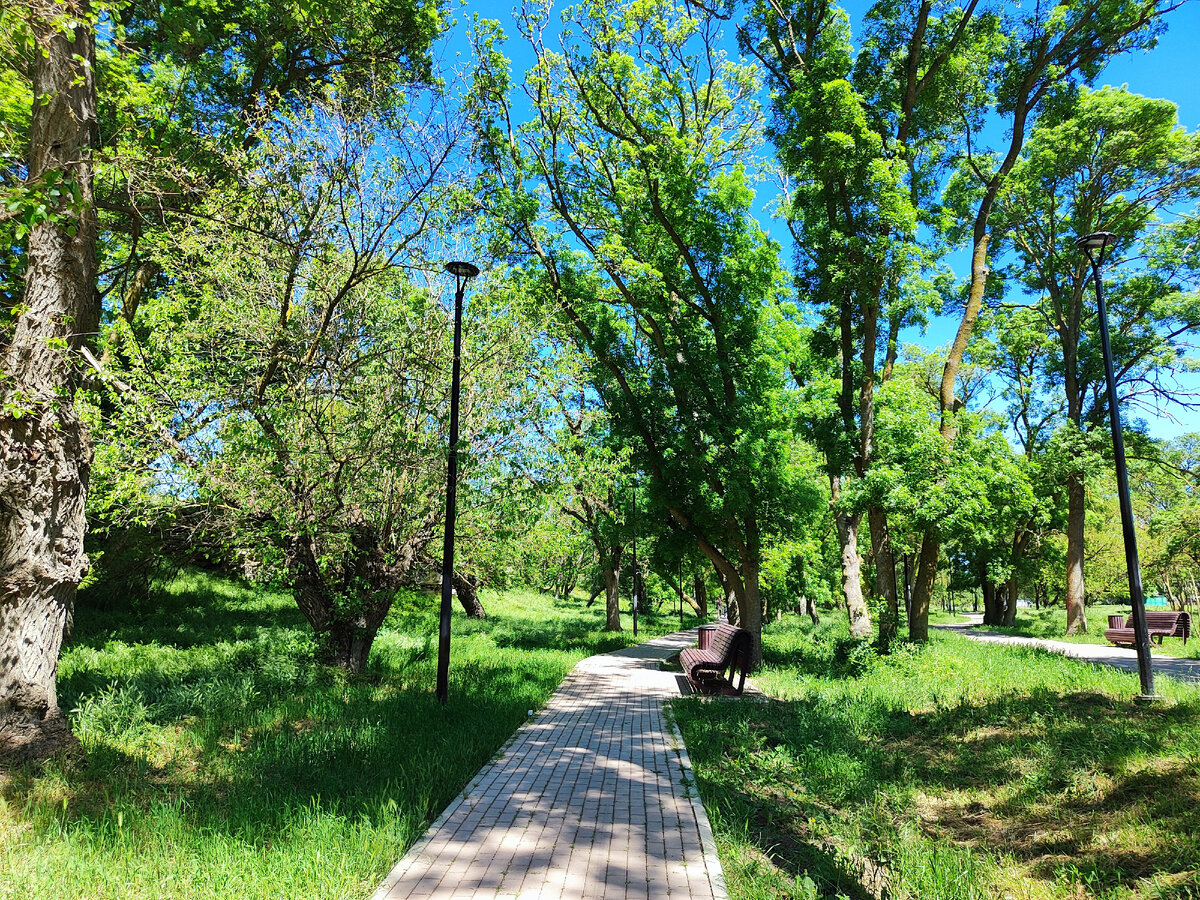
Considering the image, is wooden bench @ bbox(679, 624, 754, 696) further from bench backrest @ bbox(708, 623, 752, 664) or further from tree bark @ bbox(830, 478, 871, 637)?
tree bark @ bbox(830, 478, 871, 637)

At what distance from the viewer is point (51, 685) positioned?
19.7 feet

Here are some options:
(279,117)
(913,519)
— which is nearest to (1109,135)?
(913,519)

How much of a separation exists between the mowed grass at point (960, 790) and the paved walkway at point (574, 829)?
285 mm

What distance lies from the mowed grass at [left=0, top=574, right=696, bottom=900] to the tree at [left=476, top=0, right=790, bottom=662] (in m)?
5.43

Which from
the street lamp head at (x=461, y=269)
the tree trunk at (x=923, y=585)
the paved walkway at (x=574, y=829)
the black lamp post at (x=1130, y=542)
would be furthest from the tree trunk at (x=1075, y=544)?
the street lamp head at (x=461, y=269)

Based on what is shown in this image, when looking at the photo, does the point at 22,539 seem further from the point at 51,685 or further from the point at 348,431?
the point at 348,431

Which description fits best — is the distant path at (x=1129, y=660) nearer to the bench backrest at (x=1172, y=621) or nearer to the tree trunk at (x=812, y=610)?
the bench backrest at (x=1172, y=621)

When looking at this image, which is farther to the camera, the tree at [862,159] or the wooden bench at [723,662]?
the tree at [862,159]

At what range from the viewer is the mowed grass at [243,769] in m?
3.82

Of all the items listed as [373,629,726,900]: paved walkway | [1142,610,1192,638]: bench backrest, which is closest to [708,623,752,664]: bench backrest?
[373,629,726,900]: paved walkway

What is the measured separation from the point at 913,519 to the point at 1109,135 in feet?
49.2

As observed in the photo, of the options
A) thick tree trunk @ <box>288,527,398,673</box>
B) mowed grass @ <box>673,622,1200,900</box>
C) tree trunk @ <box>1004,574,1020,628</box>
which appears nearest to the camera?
mowed grass @ <box>673,622,1200,900</box>

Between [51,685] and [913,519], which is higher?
[913,519]

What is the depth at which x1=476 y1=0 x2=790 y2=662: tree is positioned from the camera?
13578 millimetres
